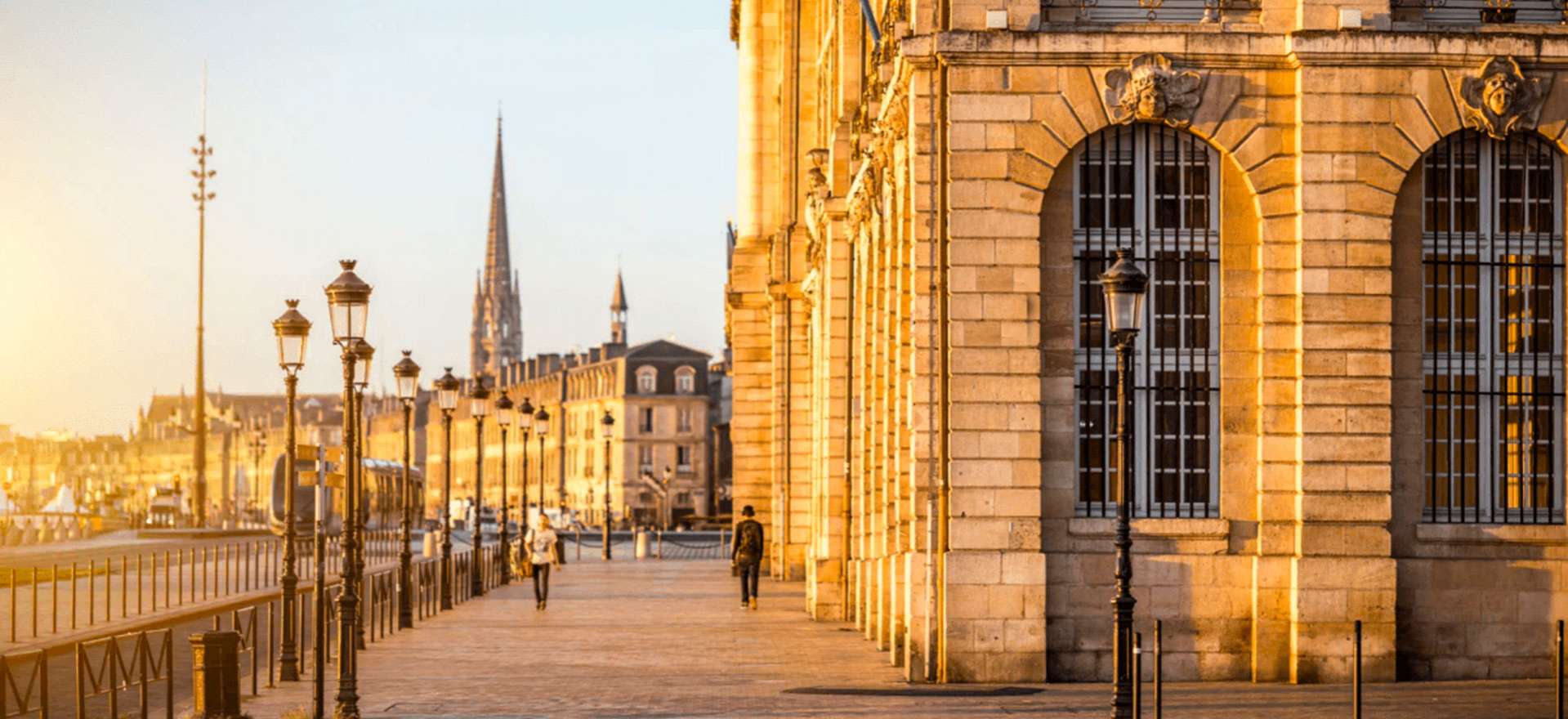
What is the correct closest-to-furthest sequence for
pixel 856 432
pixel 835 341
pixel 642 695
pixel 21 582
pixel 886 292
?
1. pixel 642 695
2. pixel 886 292
3. pixel 856 432
4. pixel 835 341
5. pixel 21 582

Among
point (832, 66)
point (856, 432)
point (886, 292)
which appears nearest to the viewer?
point (886, 292)

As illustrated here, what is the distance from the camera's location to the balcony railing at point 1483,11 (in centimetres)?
2514

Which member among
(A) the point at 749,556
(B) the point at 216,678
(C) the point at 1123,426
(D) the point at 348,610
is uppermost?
(C) the point at 1123,426

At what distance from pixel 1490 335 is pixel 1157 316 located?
11.0ft

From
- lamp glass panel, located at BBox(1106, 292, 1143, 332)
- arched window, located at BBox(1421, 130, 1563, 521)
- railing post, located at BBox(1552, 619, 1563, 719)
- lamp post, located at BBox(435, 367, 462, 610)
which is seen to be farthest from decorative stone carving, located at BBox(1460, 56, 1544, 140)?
lamp post, located at BBox(435, 367, 462, 610)

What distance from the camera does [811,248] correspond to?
43.4 meters

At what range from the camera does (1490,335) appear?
25.3m

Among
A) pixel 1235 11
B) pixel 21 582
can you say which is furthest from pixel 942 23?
pixel 21 582

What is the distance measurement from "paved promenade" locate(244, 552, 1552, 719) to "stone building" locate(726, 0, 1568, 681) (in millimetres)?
872

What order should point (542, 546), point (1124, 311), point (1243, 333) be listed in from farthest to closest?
point (542, 546) → point (1243, 333) → point (1124, 311)

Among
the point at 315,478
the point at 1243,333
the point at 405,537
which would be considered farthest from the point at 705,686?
the point at 405,537

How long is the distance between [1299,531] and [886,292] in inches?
251

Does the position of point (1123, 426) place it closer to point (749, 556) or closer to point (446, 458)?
point (749, 556)

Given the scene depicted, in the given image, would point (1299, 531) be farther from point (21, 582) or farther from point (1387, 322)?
point (21, 582)
